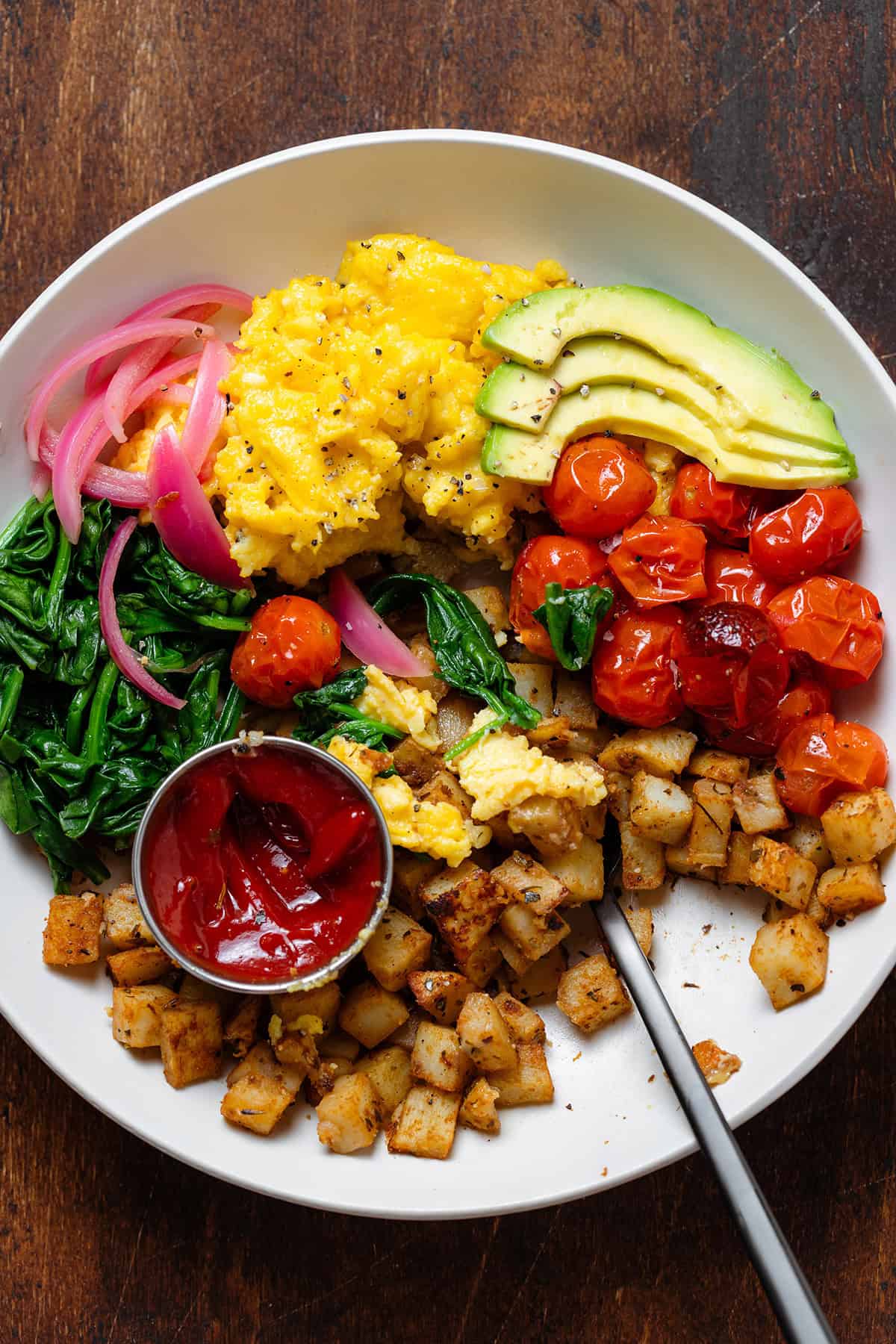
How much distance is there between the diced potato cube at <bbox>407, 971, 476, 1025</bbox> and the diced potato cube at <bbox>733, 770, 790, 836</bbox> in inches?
37.1

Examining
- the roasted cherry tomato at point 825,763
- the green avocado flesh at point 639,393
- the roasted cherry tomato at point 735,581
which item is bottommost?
the roasted cherry tomato at point 825,763

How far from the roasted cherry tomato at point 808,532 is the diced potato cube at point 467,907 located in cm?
124

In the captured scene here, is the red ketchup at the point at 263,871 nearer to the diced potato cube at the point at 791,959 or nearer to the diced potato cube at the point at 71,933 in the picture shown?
the diced potato cube at the point at 71,933

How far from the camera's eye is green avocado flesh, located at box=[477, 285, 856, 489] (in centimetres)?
282

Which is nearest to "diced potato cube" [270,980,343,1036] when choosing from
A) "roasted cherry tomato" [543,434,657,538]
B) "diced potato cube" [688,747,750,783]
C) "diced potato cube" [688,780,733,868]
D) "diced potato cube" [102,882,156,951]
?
"diced potato cube" [102,882,156,951]

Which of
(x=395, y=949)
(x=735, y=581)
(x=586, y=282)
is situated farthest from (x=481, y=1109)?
(x=586, y=282)

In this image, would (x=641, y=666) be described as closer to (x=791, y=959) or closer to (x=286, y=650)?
(x=791, y=959)

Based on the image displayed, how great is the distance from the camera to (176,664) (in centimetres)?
305

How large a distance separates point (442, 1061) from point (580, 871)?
0.67 metres

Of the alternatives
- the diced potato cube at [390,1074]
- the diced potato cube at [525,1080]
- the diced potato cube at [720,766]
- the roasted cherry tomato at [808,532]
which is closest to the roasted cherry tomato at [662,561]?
the roasted cherry tomato at [808,532]

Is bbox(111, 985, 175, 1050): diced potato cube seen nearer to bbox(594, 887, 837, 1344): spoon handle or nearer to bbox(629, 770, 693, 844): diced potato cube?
bbox(594, 887, 837, 1344): spoon handle

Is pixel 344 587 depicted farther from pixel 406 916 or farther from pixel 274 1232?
pixel 274 1232

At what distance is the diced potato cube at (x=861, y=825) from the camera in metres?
2.79

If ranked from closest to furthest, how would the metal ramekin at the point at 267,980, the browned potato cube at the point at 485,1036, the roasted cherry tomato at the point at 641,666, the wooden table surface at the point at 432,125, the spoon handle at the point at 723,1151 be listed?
the spoon handle at the point at 723,1151
the metal ramekin at the point at 267,980
the browned potato cube at the point at 485,1036
the roasted cherry tomato at the point at 641,666
the wooden table surface at the point at 432,125
